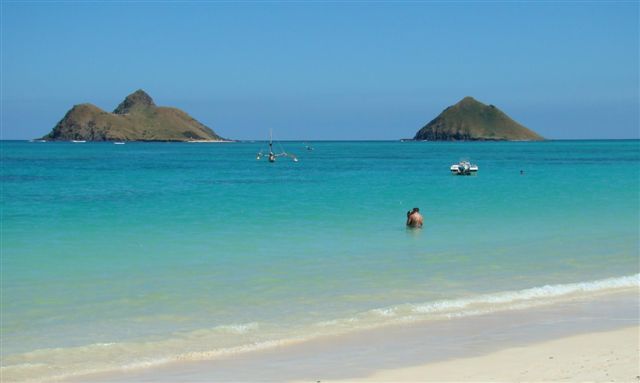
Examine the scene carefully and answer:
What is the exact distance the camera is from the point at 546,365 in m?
10.5

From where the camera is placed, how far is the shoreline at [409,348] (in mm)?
10312

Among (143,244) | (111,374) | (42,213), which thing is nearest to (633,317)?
(111,374)

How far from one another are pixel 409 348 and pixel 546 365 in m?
2.04

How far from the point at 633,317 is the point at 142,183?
4724cm

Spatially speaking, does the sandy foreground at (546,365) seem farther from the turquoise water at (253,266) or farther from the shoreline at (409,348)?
the turquoise water at (253,266)

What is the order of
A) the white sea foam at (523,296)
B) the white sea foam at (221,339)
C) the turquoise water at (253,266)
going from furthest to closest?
→ the white sea foam at (523,296), the turquoise water at (253,266), the white sea foam at (221,339)

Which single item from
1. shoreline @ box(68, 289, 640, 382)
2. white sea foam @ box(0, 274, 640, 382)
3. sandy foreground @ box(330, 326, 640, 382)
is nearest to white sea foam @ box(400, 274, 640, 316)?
white sea foam @ box(0, 274, 640, 382)

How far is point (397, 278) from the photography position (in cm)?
1766

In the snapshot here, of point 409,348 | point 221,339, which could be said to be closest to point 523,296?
point 409,348

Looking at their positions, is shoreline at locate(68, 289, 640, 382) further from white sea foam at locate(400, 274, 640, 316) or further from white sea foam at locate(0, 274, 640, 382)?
white sea foam at locate(400, 274, 640, 316)

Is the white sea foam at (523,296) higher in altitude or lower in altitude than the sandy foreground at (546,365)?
lower

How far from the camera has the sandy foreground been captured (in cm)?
991

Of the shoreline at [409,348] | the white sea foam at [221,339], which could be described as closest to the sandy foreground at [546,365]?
the shoreline at [409,348]

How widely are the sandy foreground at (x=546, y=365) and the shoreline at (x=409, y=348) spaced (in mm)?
47
